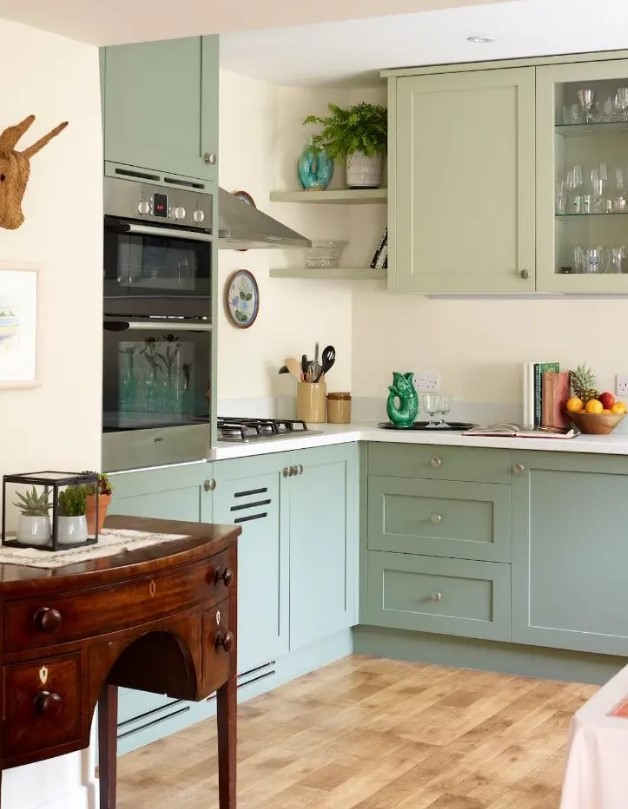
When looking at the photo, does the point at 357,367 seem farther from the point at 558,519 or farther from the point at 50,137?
the point at 50,137

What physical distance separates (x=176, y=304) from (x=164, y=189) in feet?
1.18

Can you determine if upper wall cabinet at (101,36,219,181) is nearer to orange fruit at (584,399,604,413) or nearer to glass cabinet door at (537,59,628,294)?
glass cabinet door at (537,59,628,294)

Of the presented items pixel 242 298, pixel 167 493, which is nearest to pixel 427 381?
pixel 242 298

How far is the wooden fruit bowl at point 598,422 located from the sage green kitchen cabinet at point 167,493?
1639 mm

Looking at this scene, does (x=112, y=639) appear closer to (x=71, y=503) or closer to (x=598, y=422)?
(x=71, y=503)

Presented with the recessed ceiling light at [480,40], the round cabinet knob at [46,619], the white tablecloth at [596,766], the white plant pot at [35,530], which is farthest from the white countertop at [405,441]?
the white tablecloth at [596,766]

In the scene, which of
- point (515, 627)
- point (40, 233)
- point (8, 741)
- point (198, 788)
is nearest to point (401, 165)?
point (515, 627)

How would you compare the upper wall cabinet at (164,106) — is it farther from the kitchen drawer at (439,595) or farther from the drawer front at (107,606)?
the kitchen drawer at (439,595)

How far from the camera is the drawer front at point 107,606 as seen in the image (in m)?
2.52

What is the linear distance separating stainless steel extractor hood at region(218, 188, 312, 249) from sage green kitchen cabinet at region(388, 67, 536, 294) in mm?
597

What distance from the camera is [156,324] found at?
12.5 feet

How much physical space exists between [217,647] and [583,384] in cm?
249

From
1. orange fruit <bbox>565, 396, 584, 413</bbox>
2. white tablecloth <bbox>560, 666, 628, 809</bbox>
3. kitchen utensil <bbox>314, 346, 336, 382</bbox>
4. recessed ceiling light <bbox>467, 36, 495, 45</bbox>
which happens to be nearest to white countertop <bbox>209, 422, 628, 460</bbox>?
orange fruit <bbox>565, 396, 584, 413</bbox>

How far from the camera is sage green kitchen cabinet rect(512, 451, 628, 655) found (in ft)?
15.0
